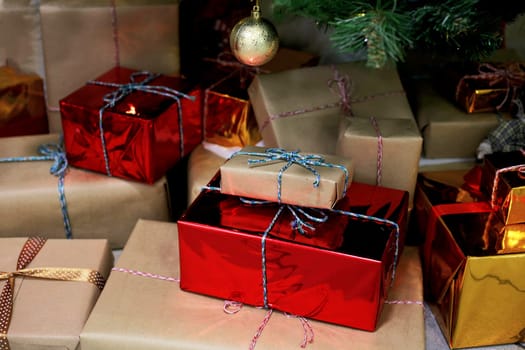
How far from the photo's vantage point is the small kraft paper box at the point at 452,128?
1278 millimetres

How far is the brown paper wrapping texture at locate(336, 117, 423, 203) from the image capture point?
1075 millimetres

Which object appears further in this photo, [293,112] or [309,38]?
[309,38]

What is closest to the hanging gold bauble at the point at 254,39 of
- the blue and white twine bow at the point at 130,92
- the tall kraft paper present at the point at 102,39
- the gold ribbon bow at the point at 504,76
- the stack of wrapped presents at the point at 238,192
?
the stack of wrapped presents at the point at 238,192

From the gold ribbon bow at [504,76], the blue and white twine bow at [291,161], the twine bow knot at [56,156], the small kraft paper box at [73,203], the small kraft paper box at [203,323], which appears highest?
the gold ribbon bow at [504,76]

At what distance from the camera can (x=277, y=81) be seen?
4.14 feet

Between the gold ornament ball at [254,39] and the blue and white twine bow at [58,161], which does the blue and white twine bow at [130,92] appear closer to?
the blue and white twine bow at [58,161]

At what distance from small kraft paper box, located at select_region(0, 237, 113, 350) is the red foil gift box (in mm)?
167

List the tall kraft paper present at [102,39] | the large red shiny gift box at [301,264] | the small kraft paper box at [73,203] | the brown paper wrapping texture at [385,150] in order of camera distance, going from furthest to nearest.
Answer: the tall kraft paper present at [102,39] < the small kraft paper box at [73,203] < the brown paper wrapping texture at [385,150] < the large red shiny gift box at [301,264]

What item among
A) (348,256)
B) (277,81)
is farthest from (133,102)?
(348,256)

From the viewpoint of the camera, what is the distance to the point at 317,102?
1250 mm

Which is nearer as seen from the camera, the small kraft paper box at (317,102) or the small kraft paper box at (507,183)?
the small kraft paper box at (507,183)

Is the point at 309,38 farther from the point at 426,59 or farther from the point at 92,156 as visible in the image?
the point at 92,156

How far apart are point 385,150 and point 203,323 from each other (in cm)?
42

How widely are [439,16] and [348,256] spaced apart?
399 mm
